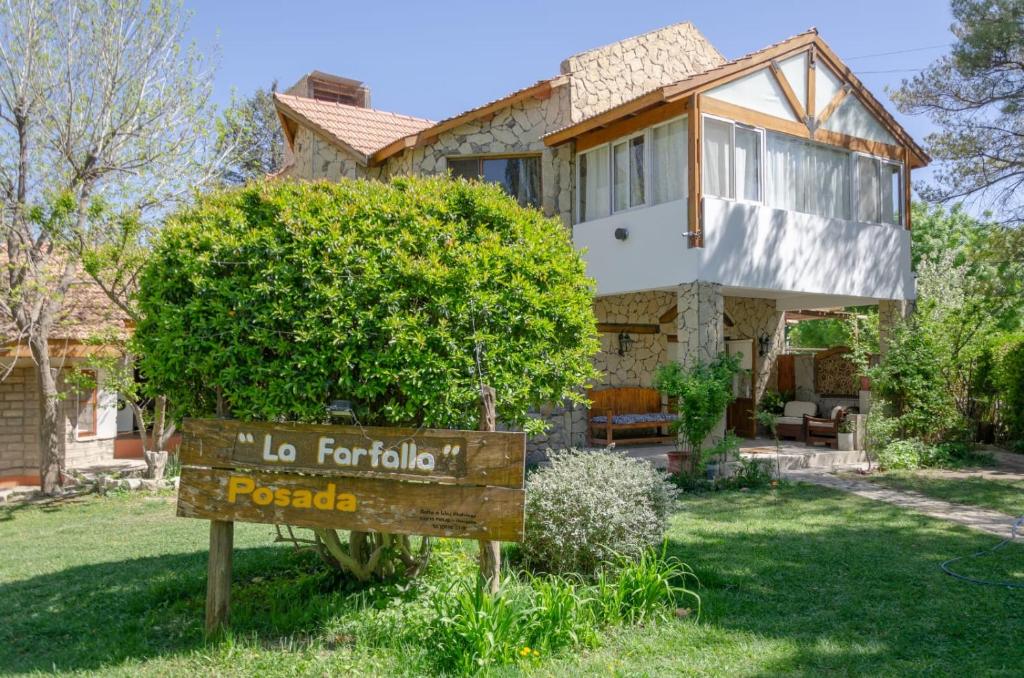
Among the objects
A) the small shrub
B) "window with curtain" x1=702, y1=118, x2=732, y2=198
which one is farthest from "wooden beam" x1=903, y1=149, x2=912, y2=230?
the small shrub

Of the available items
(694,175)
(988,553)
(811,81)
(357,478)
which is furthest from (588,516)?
(811,81)

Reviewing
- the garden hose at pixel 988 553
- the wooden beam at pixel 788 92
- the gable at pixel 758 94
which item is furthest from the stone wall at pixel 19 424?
the garden hose at pixel 988 553

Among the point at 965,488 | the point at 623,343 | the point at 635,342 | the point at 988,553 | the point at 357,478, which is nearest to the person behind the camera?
the point at 357,478

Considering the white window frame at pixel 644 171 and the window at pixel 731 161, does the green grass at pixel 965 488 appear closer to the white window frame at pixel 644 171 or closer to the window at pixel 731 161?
the window at pixel 731 161

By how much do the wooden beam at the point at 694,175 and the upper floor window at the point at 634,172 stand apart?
40 centimetres

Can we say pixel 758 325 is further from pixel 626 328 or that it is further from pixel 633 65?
pixel 633 65

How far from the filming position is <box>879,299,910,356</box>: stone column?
49.5 ft

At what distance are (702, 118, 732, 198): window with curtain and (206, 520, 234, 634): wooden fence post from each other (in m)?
9.64

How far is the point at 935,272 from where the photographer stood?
18672 millimetres

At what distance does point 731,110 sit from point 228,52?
8.91 meters

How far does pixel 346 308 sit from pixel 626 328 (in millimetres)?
12034

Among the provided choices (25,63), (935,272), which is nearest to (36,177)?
(25,63)

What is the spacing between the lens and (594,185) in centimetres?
1417

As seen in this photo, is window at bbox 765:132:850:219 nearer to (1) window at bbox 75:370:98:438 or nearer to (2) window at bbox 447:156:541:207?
(2) window at bbox 447:156:541:207
